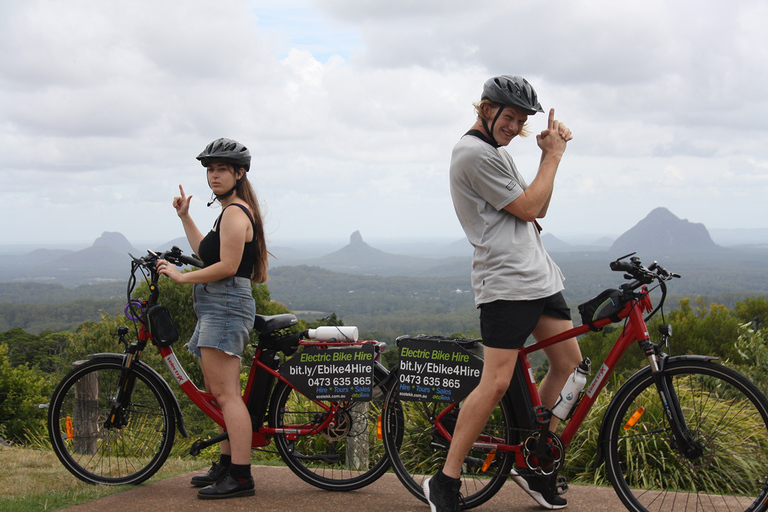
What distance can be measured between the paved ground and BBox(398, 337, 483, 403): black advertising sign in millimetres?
632

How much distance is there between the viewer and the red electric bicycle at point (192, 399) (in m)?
3.73

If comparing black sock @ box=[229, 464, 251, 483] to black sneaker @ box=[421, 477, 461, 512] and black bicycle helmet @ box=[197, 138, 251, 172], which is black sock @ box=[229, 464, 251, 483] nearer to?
black sneaker @ box=[421, 477, 461, 512]

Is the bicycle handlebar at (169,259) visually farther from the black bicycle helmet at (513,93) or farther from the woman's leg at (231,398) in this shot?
the black bicycle helmet at (513,93)

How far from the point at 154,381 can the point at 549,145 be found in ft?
8.78

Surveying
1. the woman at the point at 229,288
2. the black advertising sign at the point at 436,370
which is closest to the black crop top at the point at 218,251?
the woman at the point at 229,288

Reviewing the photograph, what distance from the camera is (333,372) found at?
3.72 metres

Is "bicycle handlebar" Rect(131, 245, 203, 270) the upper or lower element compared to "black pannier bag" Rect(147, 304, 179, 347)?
upper

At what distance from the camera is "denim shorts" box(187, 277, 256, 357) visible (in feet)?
11.7

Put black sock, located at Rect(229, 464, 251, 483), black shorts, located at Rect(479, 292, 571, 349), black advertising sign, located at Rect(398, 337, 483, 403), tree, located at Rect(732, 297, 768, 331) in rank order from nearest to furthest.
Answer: black shorts, located at Rect(479, 292, 571, 349), black advertising sign, located at Rect(398, 337, 483, 403), black sock, located at Rect(229, 464, 251, 483), tree, located at Rect(732, 297, 768, 331)

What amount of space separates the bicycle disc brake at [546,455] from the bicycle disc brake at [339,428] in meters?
1.10

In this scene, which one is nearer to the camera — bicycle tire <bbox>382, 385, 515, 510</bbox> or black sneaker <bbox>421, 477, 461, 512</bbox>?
black sneaker <bbox>421, 477, 461, 512</bbox>

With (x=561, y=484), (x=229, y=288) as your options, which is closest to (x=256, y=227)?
(x=229, y=288)

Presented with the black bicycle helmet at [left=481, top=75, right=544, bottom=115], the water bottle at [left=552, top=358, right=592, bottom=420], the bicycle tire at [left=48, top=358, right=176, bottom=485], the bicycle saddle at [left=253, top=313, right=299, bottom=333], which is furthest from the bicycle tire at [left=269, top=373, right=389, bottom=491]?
the black bicycle helmet at [left=481, top=75, right=544, bottom=115]

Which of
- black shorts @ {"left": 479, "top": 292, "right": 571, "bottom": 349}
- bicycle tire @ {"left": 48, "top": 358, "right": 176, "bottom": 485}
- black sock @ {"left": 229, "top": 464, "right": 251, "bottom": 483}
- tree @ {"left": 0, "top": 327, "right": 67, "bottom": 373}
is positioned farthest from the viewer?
tree @ {"left": 0, "top": 327, "right": 67, "bottom": 373}
